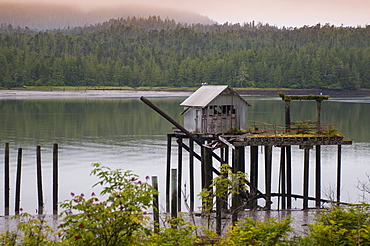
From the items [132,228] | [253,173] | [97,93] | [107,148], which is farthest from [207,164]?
[97,93]

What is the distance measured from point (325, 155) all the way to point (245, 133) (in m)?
27.7

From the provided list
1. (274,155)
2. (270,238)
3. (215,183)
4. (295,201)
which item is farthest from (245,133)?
(274,155)

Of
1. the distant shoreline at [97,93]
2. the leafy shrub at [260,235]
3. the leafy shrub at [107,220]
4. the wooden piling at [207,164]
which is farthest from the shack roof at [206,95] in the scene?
the distant shoreline at [97,93]

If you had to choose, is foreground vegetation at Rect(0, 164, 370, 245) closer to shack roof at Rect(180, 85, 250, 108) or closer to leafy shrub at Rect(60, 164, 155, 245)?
leafy shrub at Rect(60, 164, 155, 245)

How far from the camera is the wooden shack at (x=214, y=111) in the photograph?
1225 inches

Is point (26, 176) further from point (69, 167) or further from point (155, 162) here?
point (155, 162)

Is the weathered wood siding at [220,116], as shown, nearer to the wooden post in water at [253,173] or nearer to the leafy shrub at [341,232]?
the wooden post in water at [253,173]

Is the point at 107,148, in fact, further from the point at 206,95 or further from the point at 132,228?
the point at 132,228

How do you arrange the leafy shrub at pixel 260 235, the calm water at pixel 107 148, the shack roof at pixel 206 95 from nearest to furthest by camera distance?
the leafy shrub at pixel 260 235
the shack roof at pixel 206 95
the calm water at pixel 107 148

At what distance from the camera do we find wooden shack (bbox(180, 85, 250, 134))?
102 feet

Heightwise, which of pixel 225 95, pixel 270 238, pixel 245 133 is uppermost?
pixel 225 95

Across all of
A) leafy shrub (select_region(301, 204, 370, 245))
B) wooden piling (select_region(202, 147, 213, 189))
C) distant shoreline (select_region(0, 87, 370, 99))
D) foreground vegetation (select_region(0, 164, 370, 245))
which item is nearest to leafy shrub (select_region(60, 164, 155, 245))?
foreground vegetation (select_region(0, 164, 370, 245))

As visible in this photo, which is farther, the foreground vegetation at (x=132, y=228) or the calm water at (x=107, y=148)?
the calm water at (x=107, y=148)

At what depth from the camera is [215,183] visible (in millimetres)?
19391
